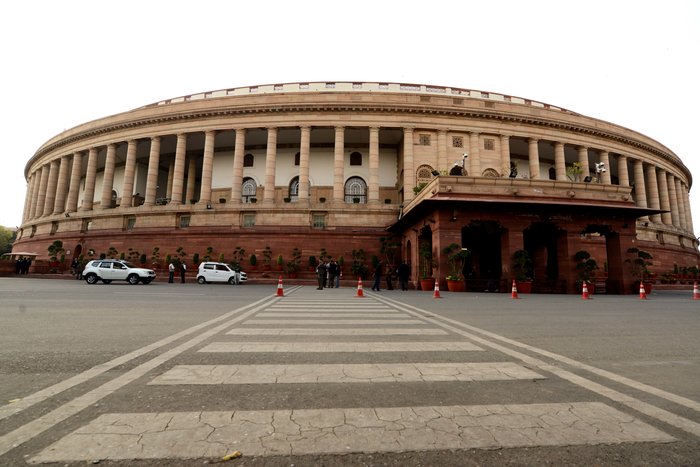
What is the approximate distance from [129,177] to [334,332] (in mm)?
39638

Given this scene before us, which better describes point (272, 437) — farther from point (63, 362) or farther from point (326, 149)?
point (326, 149)

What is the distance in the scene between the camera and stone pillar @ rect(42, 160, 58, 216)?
4303cm

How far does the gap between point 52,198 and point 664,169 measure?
8001 cm

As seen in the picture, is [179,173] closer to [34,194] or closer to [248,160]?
[248,160]

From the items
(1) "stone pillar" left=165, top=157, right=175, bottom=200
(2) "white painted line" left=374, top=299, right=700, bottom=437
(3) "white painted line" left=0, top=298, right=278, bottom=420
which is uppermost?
(1) "stone pillar" left=165, top=157, right=175, bottom=200

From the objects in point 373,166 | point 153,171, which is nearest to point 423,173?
point 373,166

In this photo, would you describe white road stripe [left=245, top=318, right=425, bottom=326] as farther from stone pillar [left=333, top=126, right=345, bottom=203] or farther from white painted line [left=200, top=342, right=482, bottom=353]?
stone pillar [left=333, top=126, right=345, bottom=203]

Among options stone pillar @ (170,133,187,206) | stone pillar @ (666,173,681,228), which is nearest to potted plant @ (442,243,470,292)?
stone pillar @ (170,133,187,206)

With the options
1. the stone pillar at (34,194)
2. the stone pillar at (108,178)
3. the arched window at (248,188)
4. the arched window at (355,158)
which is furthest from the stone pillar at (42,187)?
the arched window at (355,158)

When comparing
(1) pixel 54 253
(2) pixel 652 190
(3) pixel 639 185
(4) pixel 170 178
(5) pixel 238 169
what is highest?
(4) pixel 170 178

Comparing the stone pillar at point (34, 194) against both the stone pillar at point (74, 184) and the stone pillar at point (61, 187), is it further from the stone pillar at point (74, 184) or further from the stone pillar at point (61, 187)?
the stone pillar at point (74, 184)

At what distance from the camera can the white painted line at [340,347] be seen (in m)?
4.64

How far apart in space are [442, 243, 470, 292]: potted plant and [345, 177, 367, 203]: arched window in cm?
1812

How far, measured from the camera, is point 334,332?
19.6 feet
